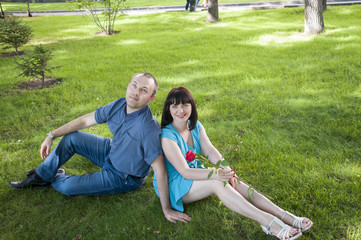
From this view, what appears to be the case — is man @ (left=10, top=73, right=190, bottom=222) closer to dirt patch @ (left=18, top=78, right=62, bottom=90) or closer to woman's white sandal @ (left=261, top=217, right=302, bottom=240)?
woman's white sandal @ (left=261, top=217, right=302, bottom=240)

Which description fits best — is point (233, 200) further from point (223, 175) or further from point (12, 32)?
point (12, 32)

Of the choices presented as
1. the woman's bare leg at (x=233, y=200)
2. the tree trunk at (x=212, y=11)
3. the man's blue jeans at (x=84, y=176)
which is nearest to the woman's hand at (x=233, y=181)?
the woman's bare leg at (x=233, y=200)

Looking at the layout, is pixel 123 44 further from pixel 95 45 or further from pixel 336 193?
pixel 336 193

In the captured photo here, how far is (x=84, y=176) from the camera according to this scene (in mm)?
2967

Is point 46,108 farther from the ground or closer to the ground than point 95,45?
closer to the ground

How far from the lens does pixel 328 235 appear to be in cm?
239

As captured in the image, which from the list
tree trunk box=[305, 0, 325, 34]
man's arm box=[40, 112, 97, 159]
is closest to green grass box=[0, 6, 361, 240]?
tree trunk box=[305, 0, 325, 34]

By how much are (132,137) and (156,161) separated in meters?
0.32

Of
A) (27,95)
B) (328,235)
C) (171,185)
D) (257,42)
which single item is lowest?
(328,235)

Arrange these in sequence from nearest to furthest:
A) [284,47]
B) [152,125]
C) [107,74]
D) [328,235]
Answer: [328,235] < [152,125] < [107,74] < [284,47]

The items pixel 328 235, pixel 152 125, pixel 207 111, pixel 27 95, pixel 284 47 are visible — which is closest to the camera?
pixel 328 235

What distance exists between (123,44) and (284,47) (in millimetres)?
4925

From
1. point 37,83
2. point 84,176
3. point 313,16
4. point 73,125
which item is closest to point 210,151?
point 84,176

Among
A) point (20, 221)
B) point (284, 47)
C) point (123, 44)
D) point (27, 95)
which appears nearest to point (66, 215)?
point (20, 221)
